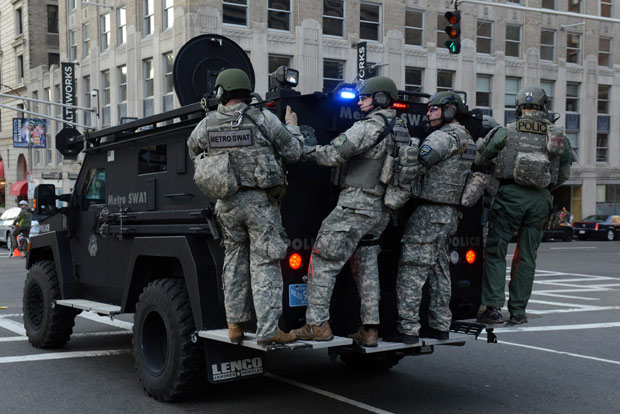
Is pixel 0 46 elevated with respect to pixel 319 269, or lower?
elevated

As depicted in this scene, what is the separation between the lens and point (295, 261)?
5.36m

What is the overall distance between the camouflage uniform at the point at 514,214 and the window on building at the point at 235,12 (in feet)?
90.9

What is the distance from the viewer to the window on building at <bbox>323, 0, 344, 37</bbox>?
34438mm

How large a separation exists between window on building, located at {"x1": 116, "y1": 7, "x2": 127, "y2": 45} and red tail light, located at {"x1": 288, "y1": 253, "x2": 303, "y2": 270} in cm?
3384

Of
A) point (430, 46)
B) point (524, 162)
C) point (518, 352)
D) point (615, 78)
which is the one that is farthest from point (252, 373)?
point (615, 78)

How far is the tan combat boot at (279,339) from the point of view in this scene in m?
4.97

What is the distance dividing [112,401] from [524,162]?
12.7ft

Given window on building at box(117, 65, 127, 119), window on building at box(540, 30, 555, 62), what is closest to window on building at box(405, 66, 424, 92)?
window on building at box(540, 30, 555, 62)

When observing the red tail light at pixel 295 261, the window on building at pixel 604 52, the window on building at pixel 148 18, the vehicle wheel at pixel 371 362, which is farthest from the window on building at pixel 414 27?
the red tail light at pixel 295 261

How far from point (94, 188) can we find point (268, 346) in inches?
135

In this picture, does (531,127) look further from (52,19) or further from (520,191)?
(52,19)

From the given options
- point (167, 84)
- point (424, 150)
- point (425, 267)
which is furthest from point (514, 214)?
point (167, 84)

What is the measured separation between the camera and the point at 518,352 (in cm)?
815

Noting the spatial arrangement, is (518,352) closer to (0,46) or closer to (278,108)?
(278,108)
